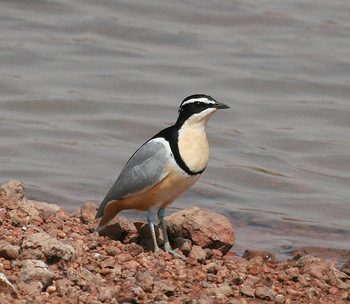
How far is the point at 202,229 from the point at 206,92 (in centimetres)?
725

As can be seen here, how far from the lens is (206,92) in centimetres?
1513

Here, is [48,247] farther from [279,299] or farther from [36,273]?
[279,299]

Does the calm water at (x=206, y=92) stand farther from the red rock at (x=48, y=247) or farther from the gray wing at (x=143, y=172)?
the red rock at (x=48, y=247)

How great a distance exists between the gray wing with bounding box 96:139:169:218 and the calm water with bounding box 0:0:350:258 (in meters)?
2.11

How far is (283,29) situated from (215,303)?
12.5m

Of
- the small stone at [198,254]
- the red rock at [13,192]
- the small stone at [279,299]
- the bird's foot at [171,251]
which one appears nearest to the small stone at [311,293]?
the small stone at [279,299]

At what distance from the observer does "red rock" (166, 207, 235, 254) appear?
8117mm

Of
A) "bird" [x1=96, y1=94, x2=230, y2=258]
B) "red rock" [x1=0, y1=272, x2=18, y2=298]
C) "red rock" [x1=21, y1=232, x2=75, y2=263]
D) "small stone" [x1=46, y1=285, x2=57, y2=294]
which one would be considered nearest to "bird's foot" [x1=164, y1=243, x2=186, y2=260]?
"bird" [x1=96, y1=94, x2=230, y2=258]

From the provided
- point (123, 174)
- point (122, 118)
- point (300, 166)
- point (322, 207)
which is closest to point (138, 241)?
point (123, 174)

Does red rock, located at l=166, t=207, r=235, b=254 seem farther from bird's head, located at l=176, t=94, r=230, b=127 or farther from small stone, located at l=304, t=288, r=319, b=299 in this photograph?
small stone, located at l=304, t=288, r=319, b=299

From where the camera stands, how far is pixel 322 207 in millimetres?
11242

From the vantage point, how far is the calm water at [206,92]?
1145cm

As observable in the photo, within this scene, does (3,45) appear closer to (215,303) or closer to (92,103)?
(92,103)

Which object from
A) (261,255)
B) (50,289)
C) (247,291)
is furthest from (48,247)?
(261,255)
